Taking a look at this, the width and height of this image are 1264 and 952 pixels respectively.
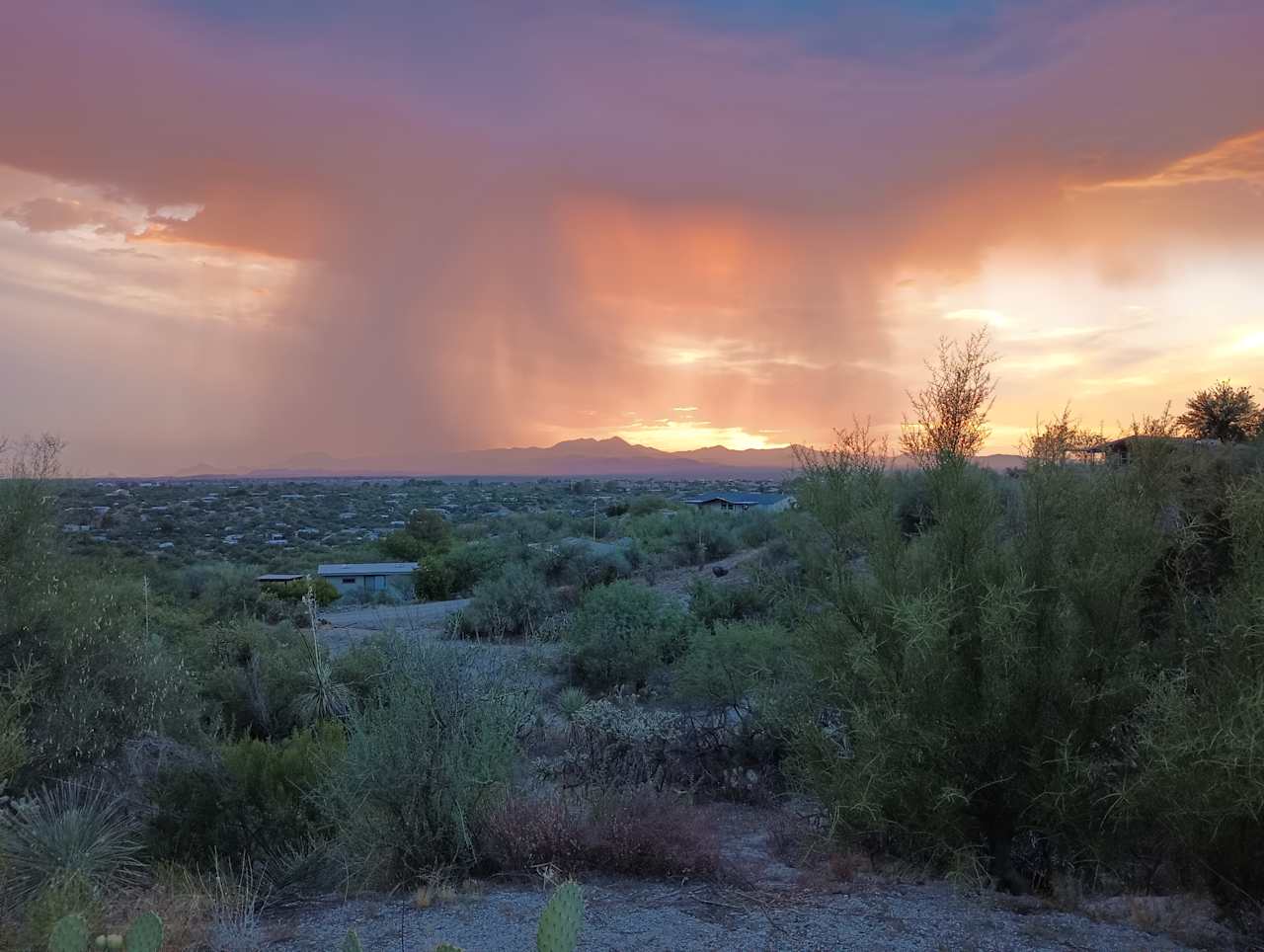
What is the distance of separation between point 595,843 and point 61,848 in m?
4.28

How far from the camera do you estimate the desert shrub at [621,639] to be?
730 inches

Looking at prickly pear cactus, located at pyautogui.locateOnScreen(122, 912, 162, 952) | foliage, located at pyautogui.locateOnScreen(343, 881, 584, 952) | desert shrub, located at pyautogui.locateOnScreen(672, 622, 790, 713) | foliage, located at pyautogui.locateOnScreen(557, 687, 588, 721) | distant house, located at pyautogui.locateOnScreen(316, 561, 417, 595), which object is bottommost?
distant house, located at pyautogui.locateOnScreen(316, 561, 417, 595)

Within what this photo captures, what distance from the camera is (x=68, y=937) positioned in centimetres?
471

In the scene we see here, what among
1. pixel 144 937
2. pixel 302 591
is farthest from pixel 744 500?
pixel 144 937

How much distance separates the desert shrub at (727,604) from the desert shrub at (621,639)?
1520 mm

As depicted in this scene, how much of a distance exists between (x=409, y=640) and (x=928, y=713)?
469 centimetres

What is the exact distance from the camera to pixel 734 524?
40562mm

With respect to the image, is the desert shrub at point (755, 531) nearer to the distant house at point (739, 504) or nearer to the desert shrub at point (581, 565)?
the distant house at point (739, 504)

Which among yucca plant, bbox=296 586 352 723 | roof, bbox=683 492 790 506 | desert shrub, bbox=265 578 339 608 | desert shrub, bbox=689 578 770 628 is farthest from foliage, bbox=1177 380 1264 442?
roof, bbox=683 492 790 506

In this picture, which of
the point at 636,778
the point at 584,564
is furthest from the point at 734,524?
the point at 636,778

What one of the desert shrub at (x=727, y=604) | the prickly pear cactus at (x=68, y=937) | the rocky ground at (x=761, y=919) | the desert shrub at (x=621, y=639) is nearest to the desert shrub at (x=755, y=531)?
the desert shrub at (x=727, y=604)

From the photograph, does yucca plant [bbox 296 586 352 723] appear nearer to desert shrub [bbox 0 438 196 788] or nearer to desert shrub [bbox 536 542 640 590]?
desert shrub [bbox 0 438 196 788]

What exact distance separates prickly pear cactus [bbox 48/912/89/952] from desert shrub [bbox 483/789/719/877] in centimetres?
419

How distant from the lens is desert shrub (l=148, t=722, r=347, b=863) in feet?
30.1
